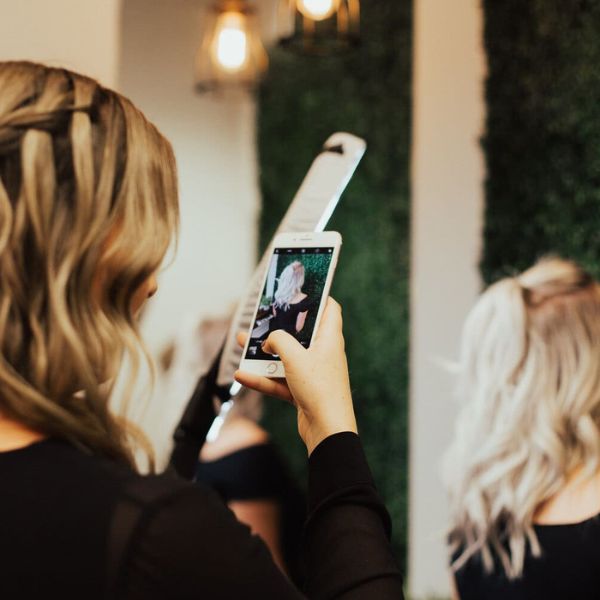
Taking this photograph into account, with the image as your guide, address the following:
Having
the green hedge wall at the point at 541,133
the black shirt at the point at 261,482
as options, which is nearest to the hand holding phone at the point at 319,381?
the black shirt at the point at 261,482

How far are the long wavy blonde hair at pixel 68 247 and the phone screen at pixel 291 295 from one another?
0.25 m

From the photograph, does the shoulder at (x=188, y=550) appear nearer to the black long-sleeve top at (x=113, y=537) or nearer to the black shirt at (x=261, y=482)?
the black long-sleeve top at (x=113, y=537)

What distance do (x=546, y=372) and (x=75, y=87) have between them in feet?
4.36

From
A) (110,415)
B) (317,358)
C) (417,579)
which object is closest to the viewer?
(110,415)

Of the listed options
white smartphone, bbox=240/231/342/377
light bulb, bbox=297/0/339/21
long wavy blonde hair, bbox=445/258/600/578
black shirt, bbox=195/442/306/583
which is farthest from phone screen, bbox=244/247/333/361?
light bulb, bbox=297/0/339/21

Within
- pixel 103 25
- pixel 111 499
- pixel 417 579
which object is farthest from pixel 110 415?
pixel 417 579

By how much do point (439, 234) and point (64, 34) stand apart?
6.76ft

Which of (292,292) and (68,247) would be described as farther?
(292,292)

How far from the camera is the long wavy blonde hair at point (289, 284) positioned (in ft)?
3.88

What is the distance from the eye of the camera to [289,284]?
1.20 meters

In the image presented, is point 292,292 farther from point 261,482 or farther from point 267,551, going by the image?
point 261,482

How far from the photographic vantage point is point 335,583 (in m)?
0.95

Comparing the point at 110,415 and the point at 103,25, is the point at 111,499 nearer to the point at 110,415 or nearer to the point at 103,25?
the point at 110,415

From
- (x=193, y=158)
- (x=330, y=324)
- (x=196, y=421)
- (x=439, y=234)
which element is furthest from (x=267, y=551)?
(x=193, y=158)
